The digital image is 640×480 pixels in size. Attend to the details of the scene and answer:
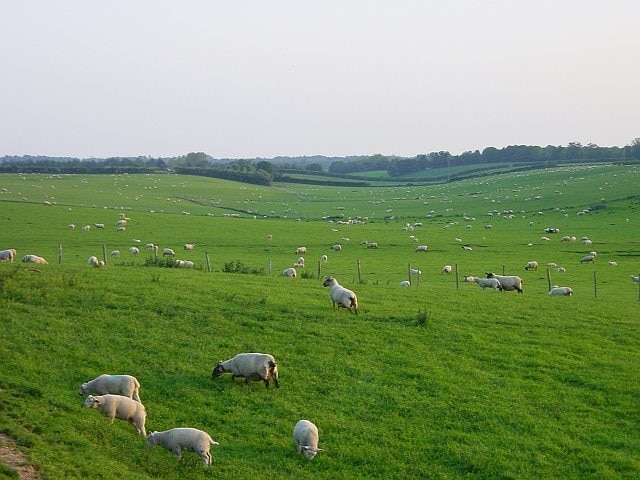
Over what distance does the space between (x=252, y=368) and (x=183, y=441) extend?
4.26 meters

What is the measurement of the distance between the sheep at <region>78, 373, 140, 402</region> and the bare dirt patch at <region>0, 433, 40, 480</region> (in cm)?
311

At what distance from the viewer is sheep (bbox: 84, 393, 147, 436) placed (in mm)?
15086

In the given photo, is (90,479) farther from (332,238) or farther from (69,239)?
(332,238)

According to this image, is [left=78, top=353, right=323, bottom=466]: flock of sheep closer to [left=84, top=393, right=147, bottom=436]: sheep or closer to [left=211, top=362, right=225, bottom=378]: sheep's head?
[left=84, top=393, right=147, bottom=436]: sheep

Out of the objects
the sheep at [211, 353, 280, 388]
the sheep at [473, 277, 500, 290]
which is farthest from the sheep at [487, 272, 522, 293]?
the sheep at [211, 353, 280, 388]

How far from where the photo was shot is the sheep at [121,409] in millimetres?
15086

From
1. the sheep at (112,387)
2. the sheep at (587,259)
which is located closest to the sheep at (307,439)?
the sheep at (112,387)

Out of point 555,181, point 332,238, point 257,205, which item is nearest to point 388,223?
point 332,238

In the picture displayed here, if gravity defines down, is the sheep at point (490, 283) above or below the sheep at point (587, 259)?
above

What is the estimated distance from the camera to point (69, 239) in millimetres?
56125

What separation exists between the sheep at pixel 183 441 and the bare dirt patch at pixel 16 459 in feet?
8.38

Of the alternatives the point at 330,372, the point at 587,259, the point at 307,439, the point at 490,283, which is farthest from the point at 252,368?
the point at 587,259

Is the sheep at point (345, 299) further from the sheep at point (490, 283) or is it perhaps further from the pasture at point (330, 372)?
the sheep at point (490, 283)

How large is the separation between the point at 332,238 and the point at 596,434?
163 ft
